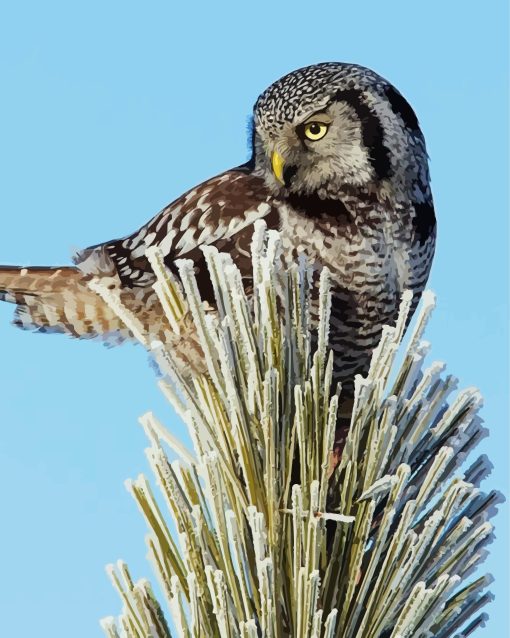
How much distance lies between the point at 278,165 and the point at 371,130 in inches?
16.2

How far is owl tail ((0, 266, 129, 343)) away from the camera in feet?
13.7

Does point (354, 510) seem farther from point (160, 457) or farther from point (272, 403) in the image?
point (160, 457)

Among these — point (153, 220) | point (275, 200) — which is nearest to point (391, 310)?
point (275, 200)

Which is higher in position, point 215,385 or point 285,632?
point 215,385

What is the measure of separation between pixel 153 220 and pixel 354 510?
2.27 metres

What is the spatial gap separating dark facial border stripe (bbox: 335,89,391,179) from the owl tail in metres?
1.23

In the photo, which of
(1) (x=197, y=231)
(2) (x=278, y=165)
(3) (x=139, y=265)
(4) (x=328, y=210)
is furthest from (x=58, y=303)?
(4) (x=328, y=210)

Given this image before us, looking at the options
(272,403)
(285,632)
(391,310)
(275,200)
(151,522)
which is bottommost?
(285,632)

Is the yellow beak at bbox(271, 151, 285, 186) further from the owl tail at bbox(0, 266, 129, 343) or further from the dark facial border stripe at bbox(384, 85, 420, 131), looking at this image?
the owl tail at bbox(0, 266, 129, 343)

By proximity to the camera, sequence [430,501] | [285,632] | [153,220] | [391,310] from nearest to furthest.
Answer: [285,632] → [430,501] → [391,310] → [153,220]

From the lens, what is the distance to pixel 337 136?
394cm

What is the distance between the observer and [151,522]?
2.17 meters

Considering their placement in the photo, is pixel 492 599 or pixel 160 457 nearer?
pixel 160 457

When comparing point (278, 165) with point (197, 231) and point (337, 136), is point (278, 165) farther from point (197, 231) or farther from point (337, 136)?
point (197, 231)
